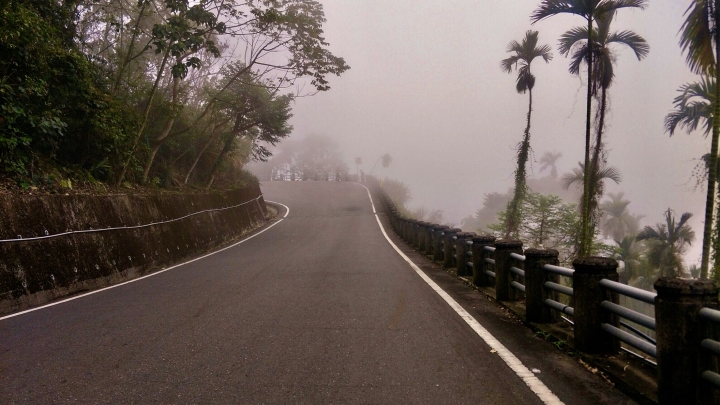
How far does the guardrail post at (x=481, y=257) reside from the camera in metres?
9.23


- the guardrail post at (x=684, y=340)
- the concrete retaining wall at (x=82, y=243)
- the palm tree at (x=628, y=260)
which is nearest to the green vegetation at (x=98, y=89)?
the concrete retaining wall at (x=82, y=243)

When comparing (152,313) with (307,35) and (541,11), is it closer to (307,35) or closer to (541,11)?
(541,11)

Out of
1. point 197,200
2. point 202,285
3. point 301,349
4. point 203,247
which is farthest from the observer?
point 197,200

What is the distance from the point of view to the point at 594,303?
4945mm

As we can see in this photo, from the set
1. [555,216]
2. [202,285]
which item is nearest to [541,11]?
[202,285]

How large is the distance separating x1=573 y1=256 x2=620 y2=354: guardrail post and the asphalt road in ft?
0.98

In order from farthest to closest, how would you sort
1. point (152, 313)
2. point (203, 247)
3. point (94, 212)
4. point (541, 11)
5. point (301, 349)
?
point (203, 247)
point (541, 11)
point (94, 212)
point (152, 313)
point (301, 349)

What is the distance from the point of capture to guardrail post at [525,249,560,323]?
630cm

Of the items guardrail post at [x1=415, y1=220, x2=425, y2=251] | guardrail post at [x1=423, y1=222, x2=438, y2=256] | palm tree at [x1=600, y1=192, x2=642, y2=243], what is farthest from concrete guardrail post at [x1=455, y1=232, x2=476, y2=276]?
palm tree at [x1=600, y1=192, x2=642, y2=243]

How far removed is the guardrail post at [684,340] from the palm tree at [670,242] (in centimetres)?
3437

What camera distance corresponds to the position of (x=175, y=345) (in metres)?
5.50

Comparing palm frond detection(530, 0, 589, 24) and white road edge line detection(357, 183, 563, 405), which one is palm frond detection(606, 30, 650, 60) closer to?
palm frond detection(530, 0, 589, 24)

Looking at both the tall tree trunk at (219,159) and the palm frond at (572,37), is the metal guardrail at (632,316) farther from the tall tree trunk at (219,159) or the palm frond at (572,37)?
the tall tree trunk at (219,159)

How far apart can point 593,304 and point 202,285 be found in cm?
719
